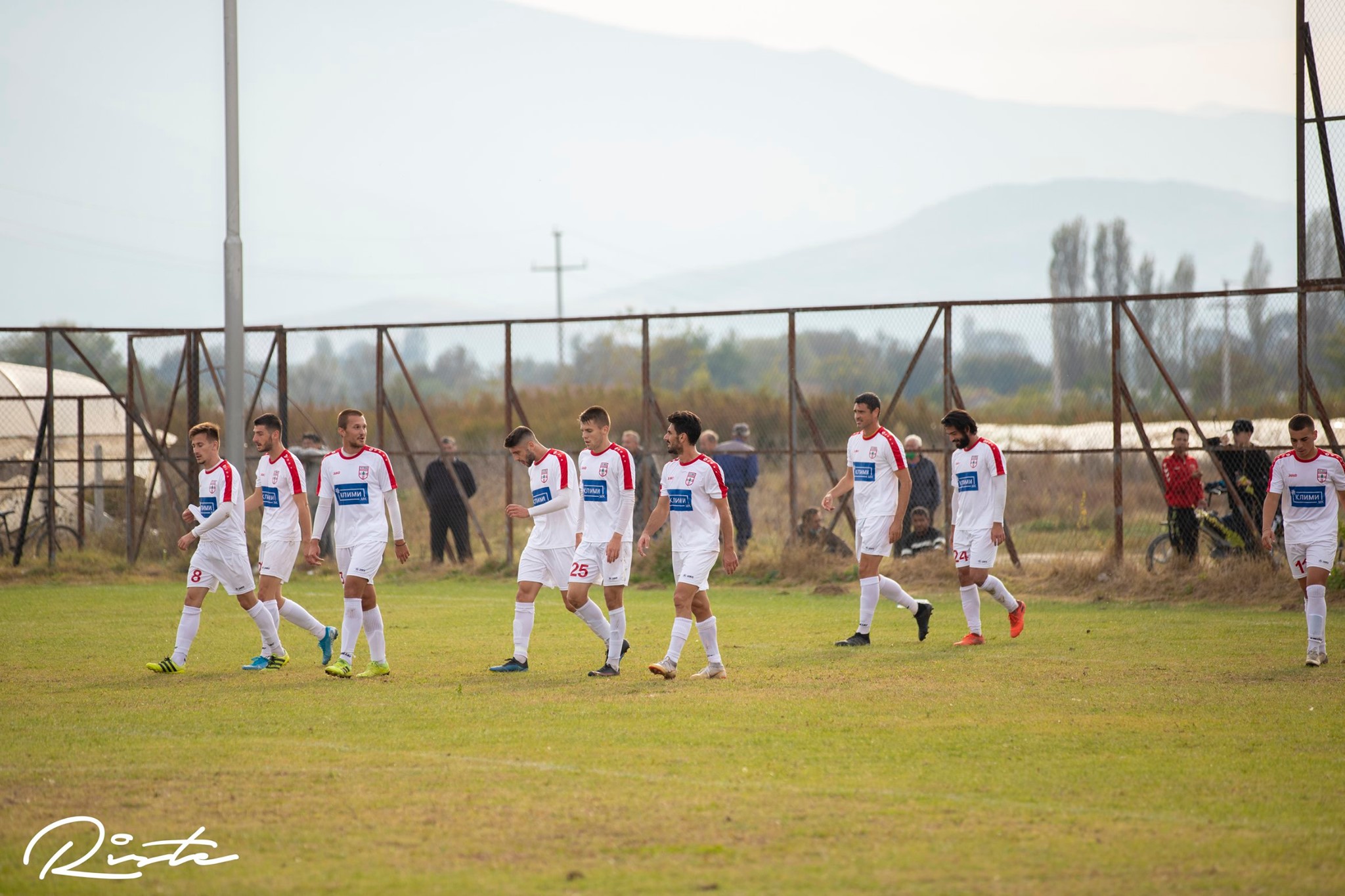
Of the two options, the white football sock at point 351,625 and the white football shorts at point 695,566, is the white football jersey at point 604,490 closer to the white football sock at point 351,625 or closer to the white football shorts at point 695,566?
the white football shorts at point 695,566

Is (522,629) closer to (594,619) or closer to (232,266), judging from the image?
(594,619)

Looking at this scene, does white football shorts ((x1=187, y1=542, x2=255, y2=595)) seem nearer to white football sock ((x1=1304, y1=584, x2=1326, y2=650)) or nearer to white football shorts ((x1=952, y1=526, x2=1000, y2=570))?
white football shorts ((x1=952, y1=526, x2=1000, y2=570))

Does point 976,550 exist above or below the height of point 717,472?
below

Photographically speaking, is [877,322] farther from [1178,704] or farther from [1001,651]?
[1178,704]

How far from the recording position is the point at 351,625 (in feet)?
37.0

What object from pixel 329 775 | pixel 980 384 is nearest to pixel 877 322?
pixel 980 384

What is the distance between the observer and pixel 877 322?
68.7 feet

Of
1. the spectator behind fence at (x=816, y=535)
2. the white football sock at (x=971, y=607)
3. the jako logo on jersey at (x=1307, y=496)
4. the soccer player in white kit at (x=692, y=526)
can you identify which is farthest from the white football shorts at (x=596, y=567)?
the spectator behind fence at (x=816, y=535)

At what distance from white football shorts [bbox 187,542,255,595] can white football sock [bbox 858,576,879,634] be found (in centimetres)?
546

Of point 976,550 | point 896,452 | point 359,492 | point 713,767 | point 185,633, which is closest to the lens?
point 713,767

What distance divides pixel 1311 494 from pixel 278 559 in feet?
28.6

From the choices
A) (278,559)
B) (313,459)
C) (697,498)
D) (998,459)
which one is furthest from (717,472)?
(313,459)

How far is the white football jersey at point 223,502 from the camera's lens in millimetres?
11914

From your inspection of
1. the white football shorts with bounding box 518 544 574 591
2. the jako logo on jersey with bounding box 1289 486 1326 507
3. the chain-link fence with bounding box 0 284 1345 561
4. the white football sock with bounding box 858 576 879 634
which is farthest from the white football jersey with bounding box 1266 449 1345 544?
the white football shorts with bounding box 518 544 574 591
